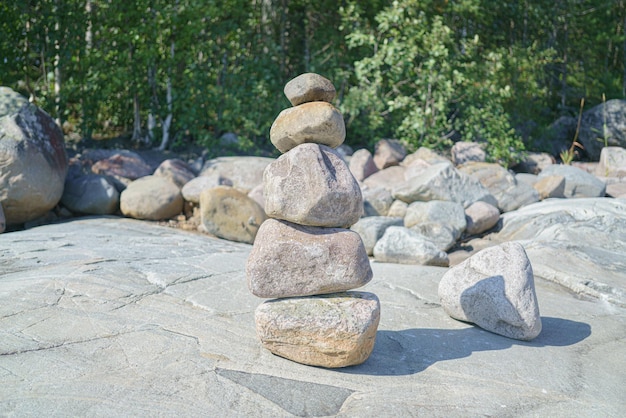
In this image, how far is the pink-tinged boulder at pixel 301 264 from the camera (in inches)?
171

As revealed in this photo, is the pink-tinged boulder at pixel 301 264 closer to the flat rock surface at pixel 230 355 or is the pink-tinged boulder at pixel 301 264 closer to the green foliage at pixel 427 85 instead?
the flat rock surface at pixel 230 355

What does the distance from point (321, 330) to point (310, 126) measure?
4.61 feet

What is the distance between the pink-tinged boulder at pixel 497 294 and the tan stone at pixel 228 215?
3.94m

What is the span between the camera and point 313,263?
436cm

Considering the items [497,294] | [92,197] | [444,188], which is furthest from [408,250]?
[92,197]

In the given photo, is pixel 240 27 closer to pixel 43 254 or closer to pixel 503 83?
pixel 503 83

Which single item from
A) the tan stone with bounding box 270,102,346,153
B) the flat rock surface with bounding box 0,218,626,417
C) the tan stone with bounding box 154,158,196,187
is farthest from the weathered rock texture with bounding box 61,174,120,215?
the tan stone with bounding box 270,102,346,153

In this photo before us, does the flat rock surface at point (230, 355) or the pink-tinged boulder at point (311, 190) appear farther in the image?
the pink-tinged boulder at point (311, 190)

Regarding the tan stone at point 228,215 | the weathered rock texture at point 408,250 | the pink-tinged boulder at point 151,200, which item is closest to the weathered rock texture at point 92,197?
the pink-tinged boulder at point 151,200

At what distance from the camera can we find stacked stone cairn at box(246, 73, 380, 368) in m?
4.23

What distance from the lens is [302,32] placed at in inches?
571

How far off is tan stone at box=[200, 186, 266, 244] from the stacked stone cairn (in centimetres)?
439

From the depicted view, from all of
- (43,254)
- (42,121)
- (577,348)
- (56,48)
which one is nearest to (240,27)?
(56,48)

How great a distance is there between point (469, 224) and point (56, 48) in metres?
7.93
